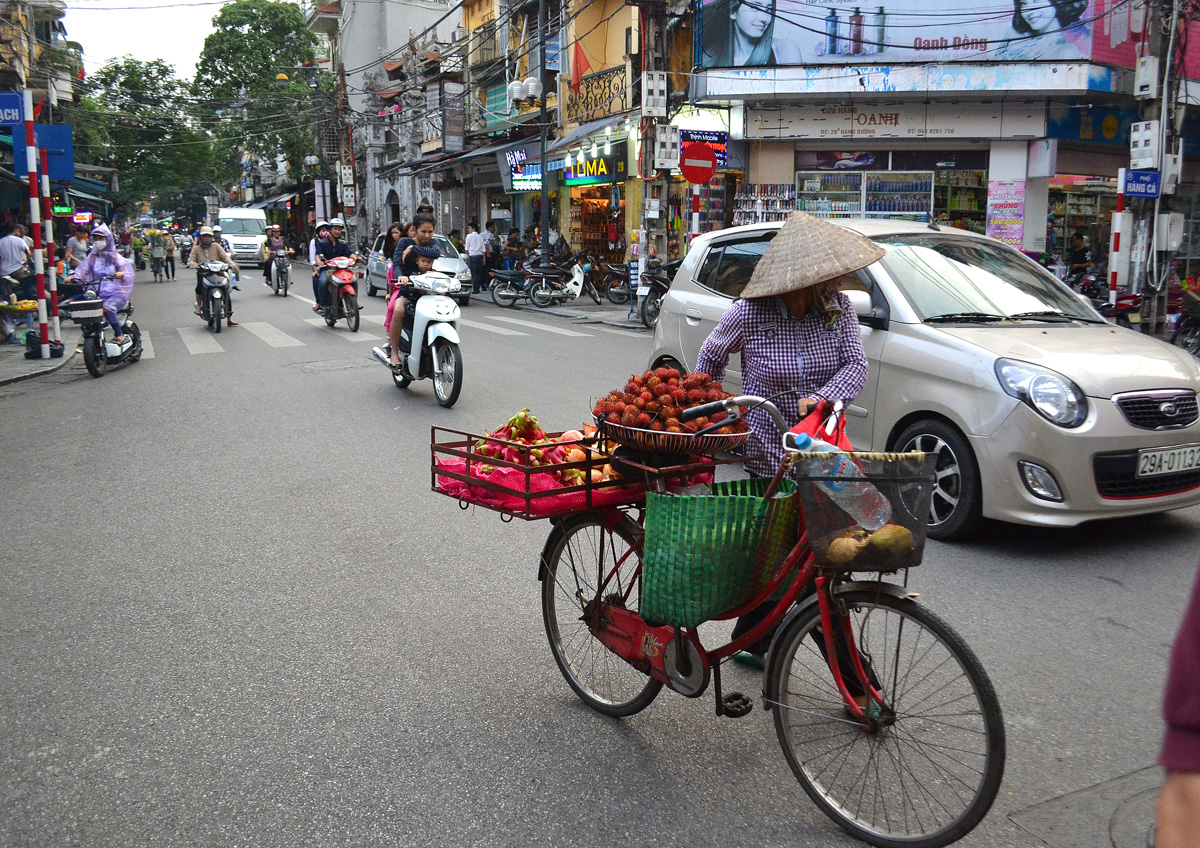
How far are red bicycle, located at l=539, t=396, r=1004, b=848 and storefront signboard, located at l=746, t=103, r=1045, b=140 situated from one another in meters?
19.6

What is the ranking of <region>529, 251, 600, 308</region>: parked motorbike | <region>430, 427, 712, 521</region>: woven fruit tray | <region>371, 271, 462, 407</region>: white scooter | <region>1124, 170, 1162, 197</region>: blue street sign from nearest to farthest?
<region>430, 427, 712, 521</region>: woven fruit tray < <region>371, 271, 462, 407</region>: white scooter < <region>1124, 170, 1162, 197</region>: blue street sign < <region>529, 251, 600, 308</region>: parked motorbike

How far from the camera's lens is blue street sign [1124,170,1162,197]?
13469mm

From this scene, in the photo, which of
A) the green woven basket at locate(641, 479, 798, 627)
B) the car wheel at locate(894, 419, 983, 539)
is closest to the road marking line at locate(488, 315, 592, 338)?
the car wheel at locate(894, 419, 983, 539)

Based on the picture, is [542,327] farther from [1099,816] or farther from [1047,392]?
[1099,816]

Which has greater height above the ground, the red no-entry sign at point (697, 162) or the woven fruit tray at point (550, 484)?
the red no-entry sign at point (697, 162)

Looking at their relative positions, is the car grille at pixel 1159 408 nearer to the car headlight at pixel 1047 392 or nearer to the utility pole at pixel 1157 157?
the car headlight at pixel 1047 392

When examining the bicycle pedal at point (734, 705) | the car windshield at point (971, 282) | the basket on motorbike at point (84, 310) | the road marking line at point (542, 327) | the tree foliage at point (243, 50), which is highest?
the tree foliage at point (243, 50)

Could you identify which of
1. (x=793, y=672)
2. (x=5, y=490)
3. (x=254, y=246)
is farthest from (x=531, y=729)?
(x=254, y=246)

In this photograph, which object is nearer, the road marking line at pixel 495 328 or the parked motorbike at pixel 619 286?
the road marking line at pixel 495 328

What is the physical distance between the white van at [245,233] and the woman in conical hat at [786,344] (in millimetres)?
39579

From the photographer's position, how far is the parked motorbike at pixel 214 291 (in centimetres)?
1683

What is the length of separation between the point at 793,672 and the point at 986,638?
5.62 feet

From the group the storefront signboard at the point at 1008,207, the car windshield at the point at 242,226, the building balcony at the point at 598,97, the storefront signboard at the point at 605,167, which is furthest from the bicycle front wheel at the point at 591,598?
the car windshield at the point at 242,226

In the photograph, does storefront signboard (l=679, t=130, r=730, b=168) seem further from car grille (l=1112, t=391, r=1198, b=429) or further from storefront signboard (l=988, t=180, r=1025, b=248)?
car grille (l=1112, t=391, r=1198, b=429)
